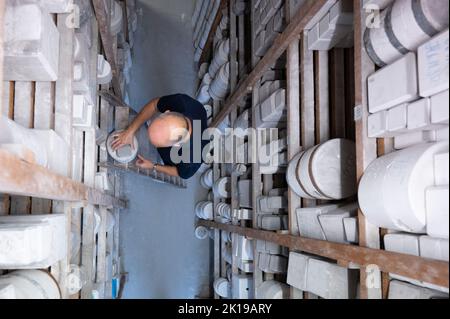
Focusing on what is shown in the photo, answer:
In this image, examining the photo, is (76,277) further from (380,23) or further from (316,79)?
(380,23)

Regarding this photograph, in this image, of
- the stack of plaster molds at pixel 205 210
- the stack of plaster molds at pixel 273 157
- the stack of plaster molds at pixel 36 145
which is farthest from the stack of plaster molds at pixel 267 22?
the stack of plaster molds at pixel 205 210

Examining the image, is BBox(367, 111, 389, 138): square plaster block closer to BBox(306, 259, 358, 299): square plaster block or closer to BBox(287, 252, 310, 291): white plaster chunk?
BBox(306, 259, 358, 299): square plaster block

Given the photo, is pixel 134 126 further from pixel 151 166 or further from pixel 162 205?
pixel 162 205

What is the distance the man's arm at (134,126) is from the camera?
382 centimetres

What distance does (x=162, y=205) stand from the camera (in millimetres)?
5734

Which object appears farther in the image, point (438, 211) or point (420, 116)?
point (420, 116)

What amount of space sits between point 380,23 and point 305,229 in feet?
3.34

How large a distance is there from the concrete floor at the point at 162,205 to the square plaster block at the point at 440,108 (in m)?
4.55

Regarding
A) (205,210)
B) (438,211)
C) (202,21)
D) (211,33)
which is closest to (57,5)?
(438,211)

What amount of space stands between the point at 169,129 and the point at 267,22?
99cm

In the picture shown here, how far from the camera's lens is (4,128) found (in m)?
1.46

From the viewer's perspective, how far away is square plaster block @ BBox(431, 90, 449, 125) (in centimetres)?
126

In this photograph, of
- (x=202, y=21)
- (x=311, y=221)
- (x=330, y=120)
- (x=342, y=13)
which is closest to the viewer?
(x=342, y=13)

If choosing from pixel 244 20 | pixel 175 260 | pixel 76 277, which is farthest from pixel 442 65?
pixel 175 260
